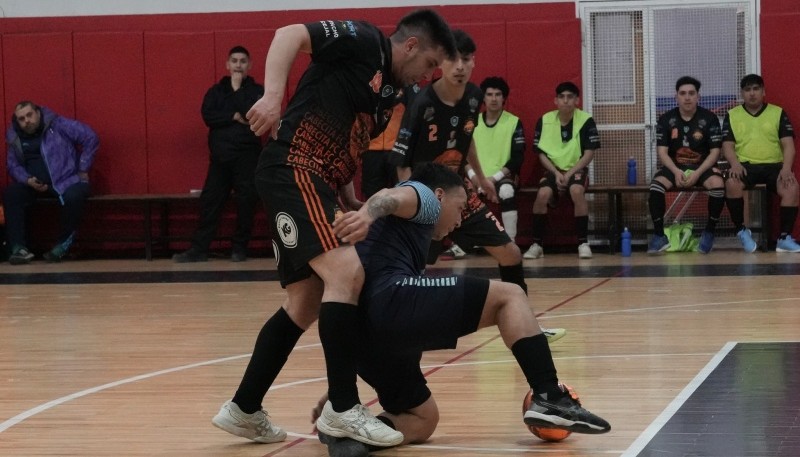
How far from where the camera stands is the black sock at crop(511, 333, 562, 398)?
13.6 ft

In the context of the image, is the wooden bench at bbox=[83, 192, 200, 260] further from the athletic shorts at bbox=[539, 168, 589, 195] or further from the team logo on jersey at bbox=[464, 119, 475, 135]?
the team logo on jersey at bbox=[464, 119, 475, 135]

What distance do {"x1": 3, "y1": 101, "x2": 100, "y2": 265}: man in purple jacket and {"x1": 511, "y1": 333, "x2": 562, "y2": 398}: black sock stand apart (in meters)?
10.3

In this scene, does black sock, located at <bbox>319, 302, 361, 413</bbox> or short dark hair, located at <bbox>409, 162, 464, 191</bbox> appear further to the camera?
short dark hair, located at <bbox>409, 162, 464, 191</bbox>

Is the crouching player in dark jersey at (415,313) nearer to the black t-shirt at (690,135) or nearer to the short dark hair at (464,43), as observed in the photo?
the short dark hair at (464,43)

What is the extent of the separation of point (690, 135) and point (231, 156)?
4824 millimetres

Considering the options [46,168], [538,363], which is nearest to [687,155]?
[46,168]

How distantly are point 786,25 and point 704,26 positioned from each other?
2.79 feet

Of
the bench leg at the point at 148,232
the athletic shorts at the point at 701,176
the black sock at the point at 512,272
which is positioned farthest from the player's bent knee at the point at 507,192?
the black sock at the point at 512,272

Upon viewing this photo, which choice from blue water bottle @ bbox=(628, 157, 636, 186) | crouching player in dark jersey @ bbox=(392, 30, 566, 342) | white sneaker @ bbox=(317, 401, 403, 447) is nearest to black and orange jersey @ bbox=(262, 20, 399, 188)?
white sneaker @ bbox=(317, 401, 403, 447)

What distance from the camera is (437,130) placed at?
7.31 metres

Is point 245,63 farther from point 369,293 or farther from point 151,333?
point 369,293

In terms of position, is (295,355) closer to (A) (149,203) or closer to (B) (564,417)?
(B) (564,417)

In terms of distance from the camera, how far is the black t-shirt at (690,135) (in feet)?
41.7

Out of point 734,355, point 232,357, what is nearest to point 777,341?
point 734,355
